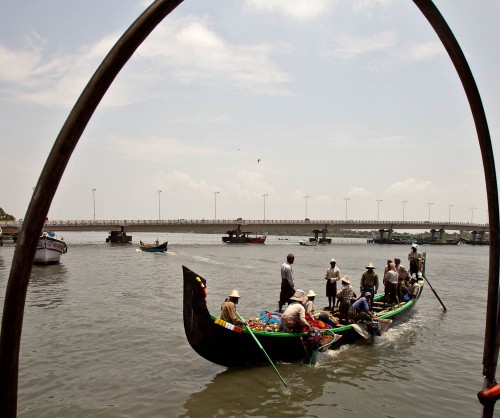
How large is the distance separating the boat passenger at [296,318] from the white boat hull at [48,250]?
30.9 metres

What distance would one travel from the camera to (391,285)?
1691cm

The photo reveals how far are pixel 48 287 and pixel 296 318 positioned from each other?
61.6 feet

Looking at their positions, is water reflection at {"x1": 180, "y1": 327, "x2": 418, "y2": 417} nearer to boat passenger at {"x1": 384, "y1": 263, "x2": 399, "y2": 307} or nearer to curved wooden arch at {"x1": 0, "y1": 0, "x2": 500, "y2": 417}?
boat passenger at {"x1": 384, "y1": 263, "x2": 399, "y2": 307}

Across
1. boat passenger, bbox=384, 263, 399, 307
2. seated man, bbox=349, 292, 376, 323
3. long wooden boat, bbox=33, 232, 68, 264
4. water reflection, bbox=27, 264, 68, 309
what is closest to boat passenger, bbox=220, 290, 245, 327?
seated man, bbox=349, 292, 376, 323

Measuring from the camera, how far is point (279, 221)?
99.5 metres

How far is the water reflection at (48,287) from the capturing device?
64.0 feet

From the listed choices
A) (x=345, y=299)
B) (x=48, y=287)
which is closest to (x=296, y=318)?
(x=345, y=299)

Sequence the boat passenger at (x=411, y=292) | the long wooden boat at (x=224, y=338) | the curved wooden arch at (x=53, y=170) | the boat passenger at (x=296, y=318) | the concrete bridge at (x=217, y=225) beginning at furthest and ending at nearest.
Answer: the concrete bridge at (x=217, y=225), the boat passenger at (x=411, y=292), the boat passenger at (x=296, y=318), the long wooden boat at (x=224, y=338), the curved wooden arch at (x=53, y=170)

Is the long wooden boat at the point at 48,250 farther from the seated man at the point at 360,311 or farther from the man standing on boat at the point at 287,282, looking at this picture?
the seated man at the point at 360,311

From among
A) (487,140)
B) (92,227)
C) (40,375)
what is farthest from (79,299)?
(92,227)

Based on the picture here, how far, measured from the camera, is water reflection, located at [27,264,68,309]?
19508mm

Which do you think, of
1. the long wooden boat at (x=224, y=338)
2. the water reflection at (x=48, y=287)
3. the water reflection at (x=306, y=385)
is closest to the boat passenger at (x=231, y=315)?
the long wooden boat at (x=224, y=338)

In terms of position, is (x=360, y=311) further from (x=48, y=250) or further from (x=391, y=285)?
(x=48, y=250)

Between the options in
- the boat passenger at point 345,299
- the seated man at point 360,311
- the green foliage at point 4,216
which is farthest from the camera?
the green foliage at point 4,216
